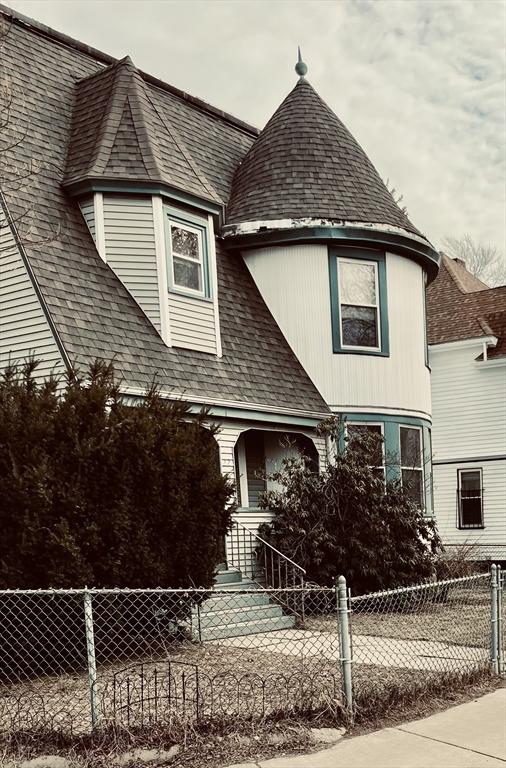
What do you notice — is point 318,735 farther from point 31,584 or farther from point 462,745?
point 31,584

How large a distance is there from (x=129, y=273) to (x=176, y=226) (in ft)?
3.73

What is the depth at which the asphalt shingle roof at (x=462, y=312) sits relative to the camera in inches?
937

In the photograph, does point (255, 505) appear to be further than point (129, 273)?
Yes

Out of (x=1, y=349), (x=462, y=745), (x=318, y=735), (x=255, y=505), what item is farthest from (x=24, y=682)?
(x=255, y=505)

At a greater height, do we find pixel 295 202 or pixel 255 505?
pixel 295 202

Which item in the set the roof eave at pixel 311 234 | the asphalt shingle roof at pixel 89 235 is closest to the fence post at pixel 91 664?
the asphalt shingle roof at pixel 89 235

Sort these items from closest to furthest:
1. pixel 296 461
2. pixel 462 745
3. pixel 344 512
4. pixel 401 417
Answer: pixel 462 745, pixel 344 512, pixel 296 461, pixel 401 417

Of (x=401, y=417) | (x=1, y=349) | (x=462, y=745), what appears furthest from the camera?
(x=401, y=417)

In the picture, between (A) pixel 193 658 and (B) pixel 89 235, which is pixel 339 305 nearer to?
(B) pixel 89 235

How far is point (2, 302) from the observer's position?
11.9 meters

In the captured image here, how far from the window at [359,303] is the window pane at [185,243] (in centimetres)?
294

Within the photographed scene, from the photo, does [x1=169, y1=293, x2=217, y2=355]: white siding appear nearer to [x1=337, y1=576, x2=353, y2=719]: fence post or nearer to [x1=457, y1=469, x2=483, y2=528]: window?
[x1=337, y1=576, x2=353, y2=719]: fence post

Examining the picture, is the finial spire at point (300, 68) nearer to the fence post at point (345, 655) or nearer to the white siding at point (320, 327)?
the white siding at point (320, 327)

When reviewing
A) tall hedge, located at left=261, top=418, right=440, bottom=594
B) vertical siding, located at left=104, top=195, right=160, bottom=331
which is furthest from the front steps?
vertical siding, located at left=104, top=195, right=160, bottom=331
